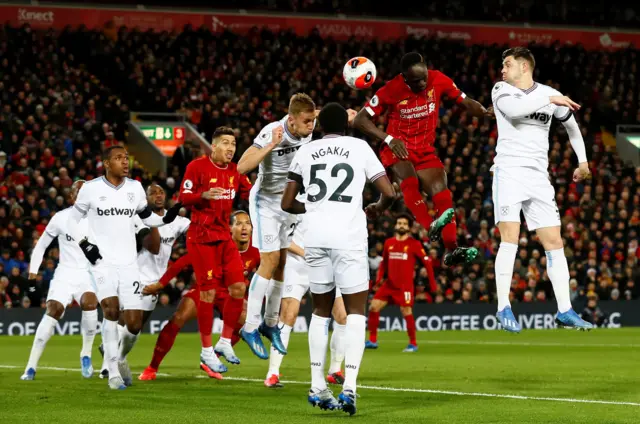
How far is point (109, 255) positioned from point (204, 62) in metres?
22.3

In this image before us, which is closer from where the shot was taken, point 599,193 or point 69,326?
point 69,326

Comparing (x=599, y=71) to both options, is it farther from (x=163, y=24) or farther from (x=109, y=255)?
(x=109, y=255)

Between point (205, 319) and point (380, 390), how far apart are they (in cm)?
261

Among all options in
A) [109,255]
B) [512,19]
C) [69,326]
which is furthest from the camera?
[512,19]

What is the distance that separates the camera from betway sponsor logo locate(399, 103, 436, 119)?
12.3m

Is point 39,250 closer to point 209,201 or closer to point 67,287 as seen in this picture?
point 67,287

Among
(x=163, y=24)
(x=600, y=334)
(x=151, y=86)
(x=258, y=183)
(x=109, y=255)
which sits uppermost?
(x=163, y=24)

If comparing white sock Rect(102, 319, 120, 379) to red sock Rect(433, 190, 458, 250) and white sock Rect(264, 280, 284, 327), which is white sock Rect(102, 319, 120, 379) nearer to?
white sock Rect(264, 280, 284, 327)

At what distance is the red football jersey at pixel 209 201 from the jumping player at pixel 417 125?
6.32ft

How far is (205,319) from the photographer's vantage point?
43.6 feet

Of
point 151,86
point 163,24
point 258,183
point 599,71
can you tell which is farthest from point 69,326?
point 599,71

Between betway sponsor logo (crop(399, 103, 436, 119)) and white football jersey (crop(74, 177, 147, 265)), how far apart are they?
3180 millimetres

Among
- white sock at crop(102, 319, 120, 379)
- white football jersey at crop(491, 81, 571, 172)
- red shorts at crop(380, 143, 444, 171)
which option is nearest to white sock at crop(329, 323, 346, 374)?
red shorts at crop(380, 143, 444, 171)

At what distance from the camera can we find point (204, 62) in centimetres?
3369
